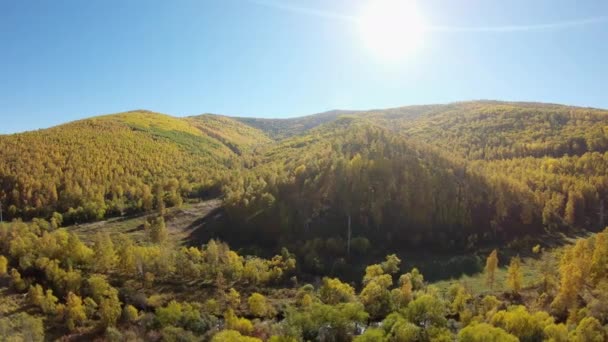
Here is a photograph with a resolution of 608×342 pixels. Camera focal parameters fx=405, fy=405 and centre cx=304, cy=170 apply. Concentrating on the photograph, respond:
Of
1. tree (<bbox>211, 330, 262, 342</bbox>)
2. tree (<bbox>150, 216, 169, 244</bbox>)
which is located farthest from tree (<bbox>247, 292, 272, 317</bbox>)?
tree (<bbox>150, 216, 169, 244</bbox>)

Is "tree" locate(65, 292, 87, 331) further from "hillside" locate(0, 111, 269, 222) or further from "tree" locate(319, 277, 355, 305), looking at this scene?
"hillside" locate(0, 111, 269, 222)

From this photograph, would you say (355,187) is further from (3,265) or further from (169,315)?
(3,265)

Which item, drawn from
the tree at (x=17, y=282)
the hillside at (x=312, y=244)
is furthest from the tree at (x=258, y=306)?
the tree at (x=17, y=282)

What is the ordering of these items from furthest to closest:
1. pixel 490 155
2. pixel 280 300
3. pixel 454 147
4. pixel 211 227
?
pixel 454 147, pixel 490 155, pixel 211 227, pixel 280 300

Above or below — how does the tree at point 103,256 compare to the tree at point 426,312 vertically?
above

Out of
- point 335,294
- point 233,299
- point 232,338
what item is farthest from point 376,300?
point 232,338

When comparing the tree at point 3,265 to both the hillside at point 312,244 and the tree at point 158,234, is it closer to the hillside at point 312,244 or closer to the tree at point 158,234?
the hillside at point 312,244

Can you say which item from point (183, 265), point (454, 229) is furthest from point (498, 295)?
point (183, 265)

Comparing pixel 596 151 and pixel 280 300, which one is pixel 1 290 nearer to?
pixel 280 300
